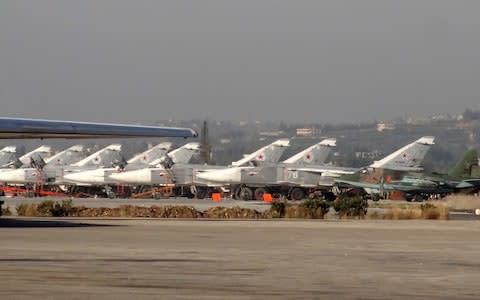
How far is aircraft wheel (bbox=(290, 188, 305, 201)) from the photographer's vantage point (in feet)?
299

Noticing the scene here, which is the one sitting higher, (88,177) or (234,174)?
(234,174)

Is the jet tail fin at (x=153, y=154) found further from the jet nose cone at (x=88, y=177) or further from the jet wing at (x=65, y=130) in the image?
the jet wing at (x=65, y=130)

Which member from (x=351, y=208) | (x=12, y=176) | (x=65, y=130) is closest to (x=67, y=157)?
(x=12, y=176)

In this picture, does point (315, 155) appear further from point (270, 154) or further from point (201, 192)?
point (201, 192)

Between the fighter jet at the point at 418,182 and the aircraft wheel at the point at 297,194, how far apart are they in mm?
4999

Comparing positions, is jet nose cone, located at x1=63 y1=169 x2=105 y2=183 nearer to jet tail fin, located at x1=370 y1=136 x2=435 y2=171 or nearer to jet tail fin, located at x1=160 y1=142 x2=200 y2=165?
jet tail fin, located at x1=160 y1=142 x2=200 y2=165

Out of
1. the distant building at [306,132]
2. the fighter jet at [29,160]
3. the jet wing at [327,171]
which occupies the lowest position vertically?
the jet wing at [327,171]

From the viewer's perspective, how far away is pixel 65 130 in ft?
133

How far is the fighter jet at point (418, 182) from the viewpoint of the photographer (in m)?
83.0

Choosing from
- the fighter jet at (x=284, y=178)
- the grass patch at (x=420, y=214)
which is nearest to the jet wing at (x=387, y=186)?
the fighter jet at (x=284, y=178)

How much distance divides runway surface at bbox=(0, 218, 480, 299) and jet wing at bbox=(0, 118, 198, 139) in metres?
3.28

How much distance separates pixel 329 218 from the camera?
154ft

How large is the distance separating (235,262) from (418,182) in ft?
200

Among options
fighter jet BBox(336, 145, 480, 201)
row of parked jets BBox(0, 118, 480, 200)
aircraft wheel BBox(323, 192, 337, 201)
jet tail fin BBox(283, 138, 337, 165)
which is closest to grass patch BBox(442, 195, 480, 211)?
row of parked jets BBox(0, 118, 480, 200)
